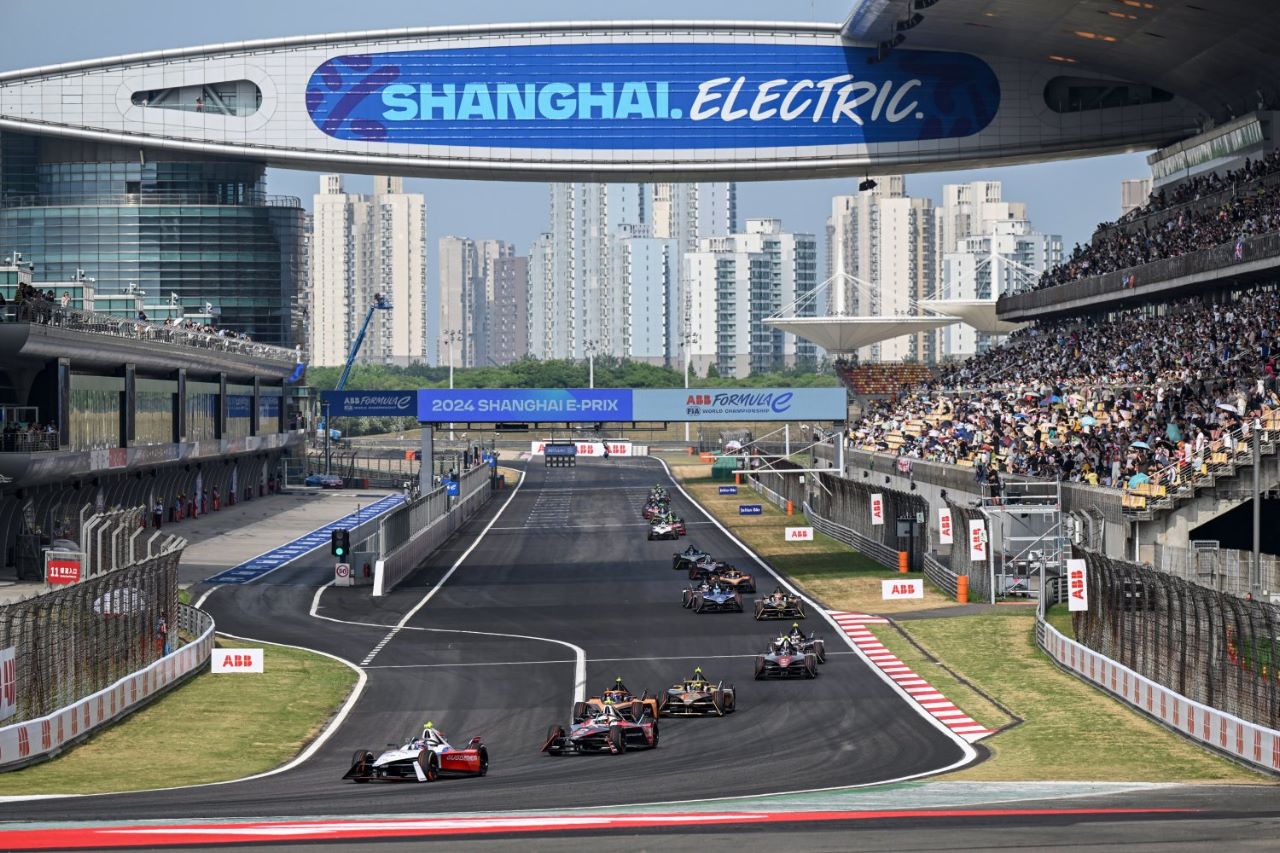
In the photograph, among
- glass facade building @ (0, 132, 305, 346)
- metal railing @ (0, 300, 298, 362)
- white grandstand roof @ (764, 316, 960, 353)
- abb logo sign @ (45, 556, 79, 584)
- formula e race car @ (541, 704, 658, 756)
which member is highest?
glass facade building @ (0, 132, 305, 346)

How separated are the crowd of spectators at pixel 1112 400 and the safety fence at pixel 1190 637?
1419 cm

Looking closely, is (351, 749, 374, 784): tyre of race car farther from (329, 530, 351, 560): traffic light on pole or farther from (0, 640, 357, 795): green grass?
(329, 530, 351, 560): traffic light on pole

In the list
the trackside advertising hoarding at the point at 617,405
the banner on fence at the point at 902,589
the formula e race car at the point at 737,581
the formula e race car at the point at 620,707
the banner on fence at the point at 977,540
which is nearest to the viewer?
the formula e race car at the point at 620,707

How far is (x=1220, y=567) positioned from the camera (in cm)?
3775

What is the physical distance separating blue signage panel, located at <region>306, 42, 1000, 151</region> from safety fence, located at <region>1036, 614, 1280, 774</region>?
44.2 meters

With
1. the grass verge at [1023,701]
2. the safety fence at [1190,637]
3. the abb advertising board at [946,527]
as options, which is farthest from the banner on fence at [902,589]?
the safety fence at [1190,637]

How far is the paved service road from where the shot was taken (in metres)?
23.1

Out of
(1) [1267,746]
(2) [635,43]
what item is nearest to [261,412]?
(2) [635,43]

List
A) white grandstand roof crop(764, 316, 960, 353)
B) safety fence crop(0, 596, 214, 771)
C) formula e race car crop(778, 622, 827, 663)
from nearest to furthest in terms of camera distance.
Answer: safety fence crop(0, 596, 214, 771) < formula e race car crop(778, 622, 827, 663) < white grandstand roof crop(764, 316, 960, 353)

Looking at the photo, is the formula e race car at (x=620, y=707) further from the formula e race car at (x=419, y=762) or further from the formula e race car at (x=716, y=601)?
the formula e race car at (x=716, y=601)

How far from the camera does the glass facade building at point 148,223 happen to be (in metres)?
102

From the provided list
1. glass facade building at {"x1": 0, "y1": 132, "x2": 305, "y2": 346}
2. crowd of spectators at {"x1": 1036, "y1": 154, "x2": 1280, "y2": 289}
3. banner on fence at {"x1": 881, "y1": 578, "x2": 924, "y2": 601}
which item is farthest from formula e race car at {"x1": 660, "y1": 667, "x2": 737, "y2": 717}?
glass facade building at {"x1": 0, "y1": 132, "x2": 305, "y2": 346}

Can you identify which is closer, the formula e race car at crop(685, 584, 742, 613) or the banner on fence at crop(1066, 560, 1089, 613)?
the banner on fence at crop(1066, 560, 1089, 613)

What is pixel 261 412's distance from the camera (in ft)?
327
